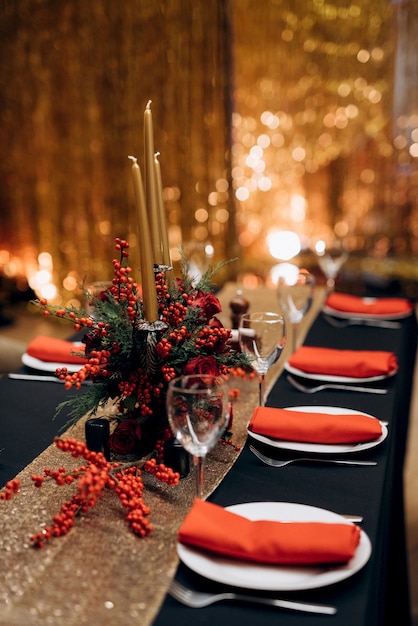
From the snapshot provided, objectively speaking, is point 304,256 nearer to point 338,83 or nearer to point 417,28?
point 338,83

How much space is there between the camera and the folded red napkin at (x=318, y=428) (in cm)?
122

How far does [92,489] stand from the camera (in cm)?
93

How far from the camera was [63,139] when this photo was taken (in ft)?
14.4

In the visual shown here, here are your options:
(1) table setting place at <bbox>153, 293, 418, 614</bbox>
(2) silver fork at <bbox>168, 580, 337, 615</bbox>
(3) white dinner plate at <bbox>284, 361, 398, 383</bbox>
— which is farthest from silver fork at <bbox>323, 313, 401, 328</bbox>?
(2) silver fork at <bbox>168, 580, 337, 615</bbox>

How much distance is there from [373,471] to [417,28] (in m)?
3.69

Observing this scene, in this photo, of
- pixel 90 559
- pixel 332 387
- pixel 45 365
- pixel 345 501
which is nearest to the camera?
pixel 90 559

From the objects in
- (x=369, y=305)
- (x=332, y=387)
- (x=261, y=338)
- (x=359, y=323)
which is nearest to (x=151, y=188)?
(x=261, y=338)

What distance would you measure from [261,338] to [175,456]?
270mm

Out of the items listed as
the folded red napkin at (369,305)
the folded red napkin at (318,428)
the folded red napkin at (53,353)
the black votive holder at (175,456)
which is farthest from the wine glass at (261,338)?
the folded red napkin at (369,305)

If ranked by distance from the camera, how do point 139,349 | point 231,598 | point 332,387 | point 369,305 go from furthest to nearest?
point 369,305 < point 332,387 < point 139,349 < point 231,598

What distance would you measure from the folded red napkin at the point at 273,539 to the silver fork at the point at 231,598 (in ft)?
0.18

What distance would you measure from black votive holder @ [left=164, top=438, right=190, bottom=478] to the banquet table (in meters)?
0.07

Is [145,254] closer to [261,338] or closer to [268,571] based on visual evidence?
[261,338]

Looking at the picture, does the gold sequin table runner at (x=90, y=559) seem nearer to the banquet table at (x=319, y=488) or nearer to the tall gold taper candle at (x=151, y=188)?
the banquet table at (x=319, y=488)
